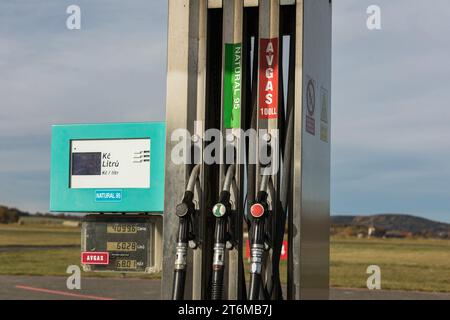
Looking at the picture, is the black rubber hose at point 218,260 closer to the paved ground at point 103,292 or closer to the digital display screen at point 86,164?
the digital display screen at point 86,164

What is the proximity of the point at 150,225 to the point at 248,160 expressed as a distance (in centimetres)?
93

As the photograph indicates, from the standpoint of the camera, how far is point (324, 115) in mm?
5602

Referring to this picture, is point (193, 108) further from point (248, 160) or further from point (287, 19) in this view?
point (287, 19)

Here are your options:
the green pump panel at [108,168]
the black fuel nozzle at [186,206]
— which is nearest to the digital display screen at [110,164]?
the green pump panel at [108,168]

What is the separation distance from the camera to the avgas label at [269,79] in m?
5.06

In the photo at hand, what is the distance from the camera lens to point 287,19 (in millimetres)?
5234

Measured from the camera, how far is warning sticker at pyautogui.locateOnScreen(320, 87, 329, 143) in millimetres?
5535

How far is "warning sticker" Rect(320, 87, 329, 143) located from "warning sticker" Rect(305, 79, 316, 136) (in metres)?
0.22

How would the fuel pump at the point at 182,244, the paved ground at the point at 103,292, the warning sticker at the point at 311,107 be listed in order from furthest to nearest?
the paved ground at the point at 103,292
the warning sticker at the point at 311,107
the fuel pump at the point at 182,244

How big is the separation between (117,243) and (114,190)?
0.37m

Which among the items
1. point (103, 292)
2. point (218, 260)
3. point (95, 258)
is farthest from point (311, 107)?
Answer: point (103, 292)

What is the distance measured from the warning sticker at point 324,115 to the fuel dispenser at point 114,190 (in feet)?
3.49

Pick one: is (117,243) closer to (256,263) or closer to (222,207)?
(222,207)
